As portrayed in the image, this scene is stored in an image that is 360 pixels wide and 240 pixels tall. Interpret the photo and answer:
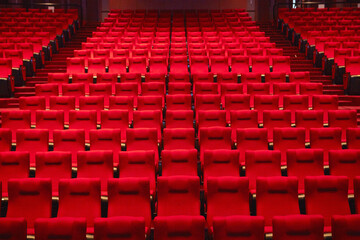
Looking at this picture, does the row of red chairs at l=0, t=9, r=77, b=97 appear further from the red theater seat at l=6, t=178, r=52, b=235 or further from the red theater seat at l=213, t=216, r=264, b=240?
the red theater seat at l=213, t=216, r=264, b=240

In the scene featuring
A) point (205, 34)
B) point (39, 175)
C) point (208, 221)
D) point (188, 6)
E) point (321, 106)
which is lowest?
point (208, 221)

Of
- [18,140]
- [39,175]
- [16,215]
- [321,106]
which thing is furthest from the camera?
[321,106]

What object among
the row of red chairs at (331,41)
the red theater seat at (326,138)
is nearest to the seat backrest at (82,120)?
the red theater seat at (326,138)

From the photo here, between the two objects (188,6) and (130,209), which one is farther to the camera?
(188,6)

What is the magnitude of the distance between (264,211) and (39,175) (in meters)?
0.87

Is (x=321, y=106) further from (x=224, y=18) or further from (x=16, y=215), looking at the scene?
(x=224, y=18)

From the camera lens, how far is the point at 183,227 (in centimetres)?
123

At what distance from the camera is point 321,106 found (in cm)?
241

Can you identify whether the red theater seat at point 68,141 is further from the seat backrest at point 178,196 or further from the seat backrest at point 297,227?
the seat backrest at point 297,227

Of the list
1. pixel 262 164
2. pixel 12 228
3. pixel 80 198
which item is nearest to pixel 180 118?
pixel 262 164

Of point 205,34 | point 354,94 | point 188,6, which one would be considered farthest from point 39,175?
point 188,6

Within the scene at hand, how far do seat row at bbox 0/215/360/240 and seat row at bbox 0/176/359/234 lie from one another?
26 centimetres

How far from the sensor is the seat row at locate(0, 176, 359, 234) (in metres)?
1.50

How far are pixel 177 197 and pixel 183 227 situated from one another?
293 mm
